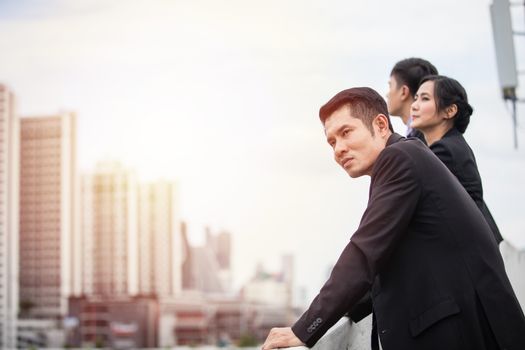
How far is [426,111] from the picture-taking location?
2.63m

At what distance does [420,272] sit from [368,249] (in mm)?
110

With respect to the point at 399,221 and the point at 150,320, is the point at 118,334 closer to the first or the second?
the point at 150,320

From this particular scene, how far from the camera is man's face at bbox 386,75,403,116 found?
3.17 meters

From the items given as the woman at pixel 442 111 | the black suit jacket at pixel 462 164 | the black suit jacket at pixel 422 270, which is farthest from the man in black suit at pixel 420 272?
the woman at pixel 442 111

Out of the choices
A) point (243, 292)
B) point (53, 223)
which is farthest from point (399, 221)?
point (243, 292)

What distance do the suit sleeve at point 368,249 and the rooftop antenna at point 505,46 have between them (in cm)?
434

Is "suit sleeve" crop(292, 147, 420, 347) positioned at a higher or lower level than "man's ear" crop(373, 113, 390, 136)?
lower

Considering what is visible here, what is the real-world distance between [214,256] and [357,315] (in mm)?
143651

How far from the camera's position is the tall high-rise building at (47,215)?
100m

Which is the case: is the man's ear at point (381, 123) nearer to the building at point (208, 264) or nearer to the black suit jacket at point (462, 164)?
the black suit jacket at point (462, 164)

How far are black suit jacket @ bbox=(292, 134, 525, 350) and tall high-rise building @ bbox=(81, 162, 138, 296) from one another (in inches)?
3981

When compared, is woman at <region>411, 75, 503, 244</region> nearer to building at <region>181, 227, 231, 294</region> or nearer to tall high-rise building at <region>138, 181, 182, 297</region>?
tall high-rise building at <region>138, 181, 182, 297</region>

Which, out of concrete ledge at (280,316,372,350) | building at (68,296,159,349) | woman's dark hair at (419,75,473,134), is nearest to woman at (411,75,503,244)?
woman's dark hair at (419,75,473,134)

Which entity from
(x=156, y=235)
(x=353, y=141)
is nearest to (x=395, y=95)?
(x=353, y=141)
